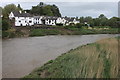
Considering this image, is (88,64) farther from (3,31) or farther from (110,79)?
(3,31)

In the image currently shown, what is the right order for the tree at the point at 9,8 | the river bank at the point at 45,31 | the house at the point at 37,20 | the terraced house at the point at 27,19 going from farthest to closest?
1. the tree at the point at 9,8
2. the house at the point at 37,20
3. the terraced house at the point at 27,19
4. the river bank at the point at 45,31

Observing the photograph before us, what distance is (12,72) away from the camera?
29.7ft

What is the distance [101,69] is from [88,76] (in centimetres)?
52

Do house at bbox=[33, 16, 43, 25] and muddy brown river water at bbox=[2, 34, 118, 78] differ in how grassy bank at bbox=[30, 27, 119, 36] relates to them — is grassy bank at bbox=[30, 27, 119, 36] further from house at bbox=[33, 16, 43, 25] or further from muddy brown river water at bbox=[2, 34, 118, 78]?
muddy brown river water at bbox=[2, 34, 118, 78]

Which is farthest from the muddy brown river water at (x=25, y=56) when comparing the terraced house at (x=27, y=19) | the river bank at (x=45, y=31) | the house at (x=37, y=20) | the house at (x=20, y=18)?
the house at (x=37, y=20)

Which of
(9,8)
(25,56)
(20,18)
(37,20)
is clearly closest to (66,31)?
(20,18)

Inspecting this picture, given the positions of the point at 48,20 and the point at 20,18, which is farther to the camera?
the point at 48,20

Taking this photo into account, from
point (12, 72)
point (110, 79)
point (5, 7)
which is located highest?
point (5, 7)

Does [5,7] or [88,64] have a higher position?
[5,7]

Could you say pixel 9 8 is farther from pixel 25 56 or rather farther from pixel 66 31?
pixel 25 56

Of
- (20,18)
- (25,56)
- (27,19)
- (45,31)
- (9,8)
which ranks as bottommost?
(25,56)

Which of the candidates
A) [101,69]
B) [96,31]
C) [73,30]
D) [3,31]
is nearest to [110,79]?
[101,69]

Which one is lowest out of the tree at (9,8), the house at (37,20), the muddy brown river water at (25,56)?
the muddy brown river water at (25,56)

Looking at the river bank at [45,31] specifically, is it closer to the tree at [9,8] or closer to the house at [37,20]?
the house at [37,20]
